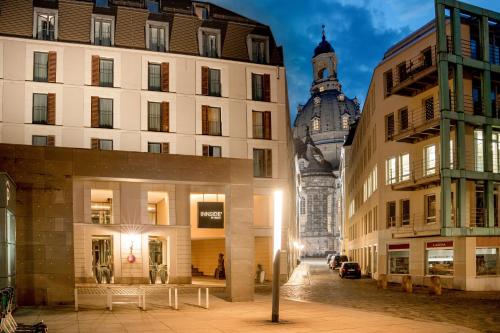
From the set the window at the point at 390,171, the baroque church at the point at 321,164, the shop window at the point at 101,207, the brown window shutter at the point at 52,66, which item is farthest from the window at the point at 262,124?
the baroque church at the point at 321,164

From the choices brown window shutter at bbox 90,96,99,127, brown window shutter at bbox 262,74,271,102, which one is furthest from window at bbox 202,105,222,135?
brown window shutter at bbox 90,96,99,127

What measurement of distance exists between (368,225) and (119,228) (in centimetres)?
2590

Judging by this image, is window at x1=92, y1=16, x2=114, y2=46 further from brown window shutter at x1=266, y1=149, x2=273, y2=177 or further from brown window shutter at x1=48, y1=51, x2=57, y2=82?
brown window shutter at x1=266, y1=149, x2=273, y2=177

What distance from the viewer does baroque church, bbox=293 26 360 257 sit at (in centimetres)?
16825

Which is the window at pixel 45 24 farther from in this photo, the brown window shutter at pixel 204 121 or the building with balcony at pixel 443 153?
the building with balcony at pixel 443 153

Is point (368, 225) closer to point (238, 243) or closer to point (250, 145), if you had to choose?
point (250, 145)

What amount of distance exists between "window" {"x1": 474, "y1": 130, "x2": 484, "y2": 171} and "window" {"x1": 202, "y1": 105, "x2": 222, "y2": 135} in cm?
1926

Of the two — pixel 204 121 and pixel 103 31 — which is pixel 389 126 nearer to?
pixel 204 121

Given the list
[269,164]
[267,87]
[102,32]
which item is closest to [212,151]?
[269,164]

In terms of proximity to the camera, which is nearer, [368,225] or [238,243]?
[238,243]

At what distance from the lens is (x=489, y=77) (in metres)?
38.1

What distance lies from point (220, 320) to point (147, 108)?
28732 millimetres

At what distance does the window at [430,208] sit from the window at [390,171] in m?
4.07

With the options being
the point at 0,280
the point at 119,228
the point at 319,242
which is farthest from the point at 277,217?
the point at 319,242
